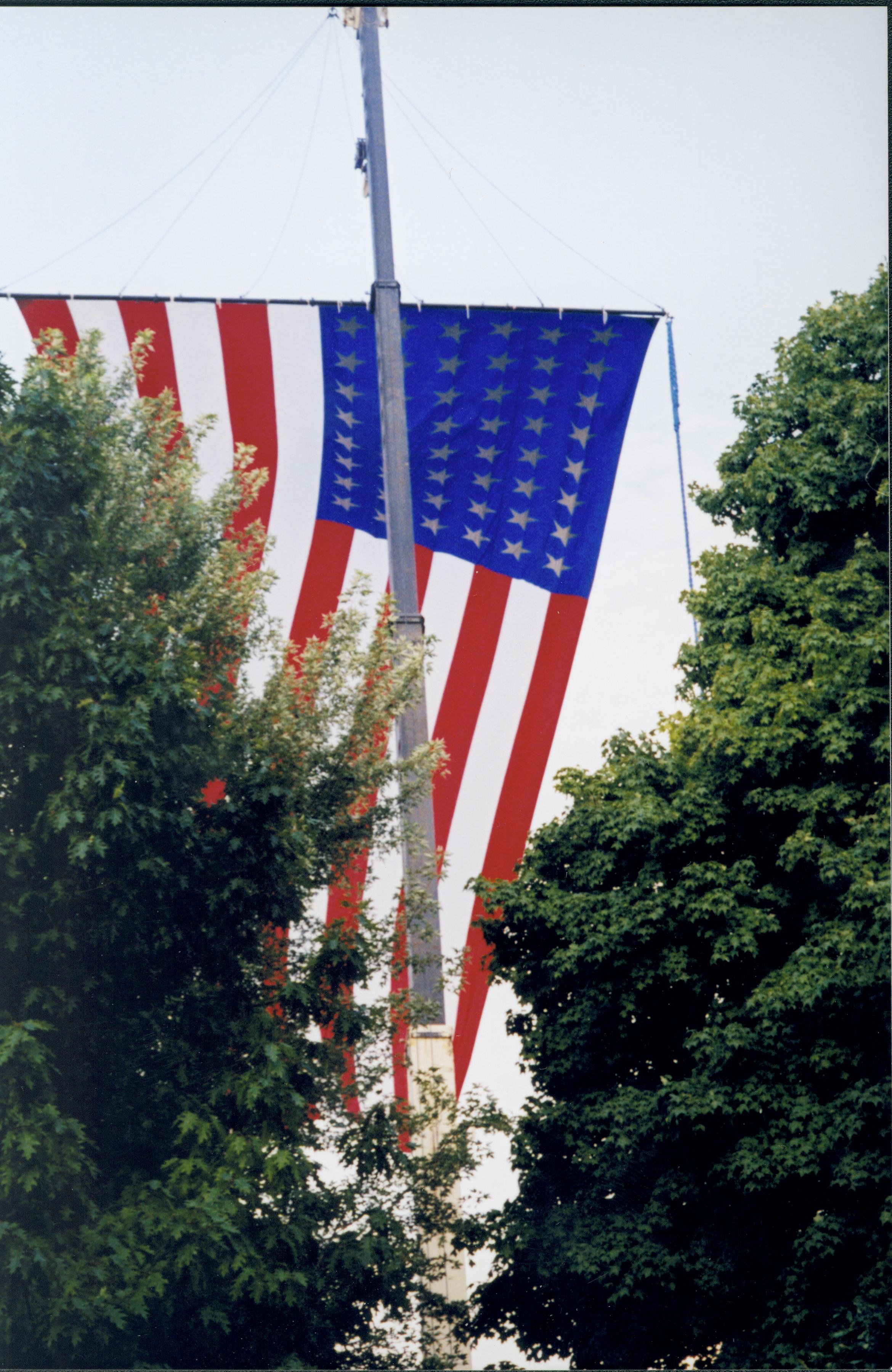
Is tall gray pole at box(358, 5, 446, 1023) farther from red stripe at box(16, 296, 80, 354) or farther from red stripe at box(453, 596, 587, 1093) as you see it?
red stripe at box(16, 296, 80, 354)

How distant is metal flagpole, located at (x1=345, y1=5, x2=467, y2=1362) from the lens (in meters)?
15.0

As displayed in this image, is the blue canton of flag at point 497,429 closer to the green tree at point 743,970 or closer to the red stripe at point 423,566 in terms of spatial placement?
the red stripe at point 423,566

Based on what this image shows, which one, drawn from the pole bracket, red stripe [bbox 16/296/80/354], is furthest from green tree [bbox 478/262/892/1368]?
red stripe [bbox 16/296/80/354]

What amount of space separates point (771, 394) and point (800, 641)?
315cm

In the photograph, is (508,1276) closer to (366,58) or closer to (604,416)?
(604,416)

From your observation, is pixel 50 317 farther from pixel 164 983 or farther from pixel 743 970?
pixel 743 970

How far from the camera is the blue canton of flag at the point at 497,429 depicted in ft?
63.8

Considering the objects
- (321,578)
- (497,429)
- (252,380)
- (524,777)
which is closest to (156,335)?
(252,380)

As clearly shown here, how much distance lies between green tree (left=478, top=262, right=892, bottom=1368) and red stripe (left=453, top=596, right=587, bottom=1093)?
44 centimetres

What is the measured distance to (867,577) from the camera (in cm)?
1528

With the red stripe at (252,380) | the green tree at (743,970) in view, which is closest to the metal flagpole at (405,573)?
the green tree at (743,970)

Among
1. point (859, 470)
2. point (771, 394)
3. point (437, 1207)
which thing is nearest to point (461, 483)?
point (771, 394)

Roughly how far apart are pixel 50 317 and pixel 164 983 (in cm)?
819

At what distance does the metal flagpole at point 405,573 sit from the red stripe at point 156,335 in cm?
258
